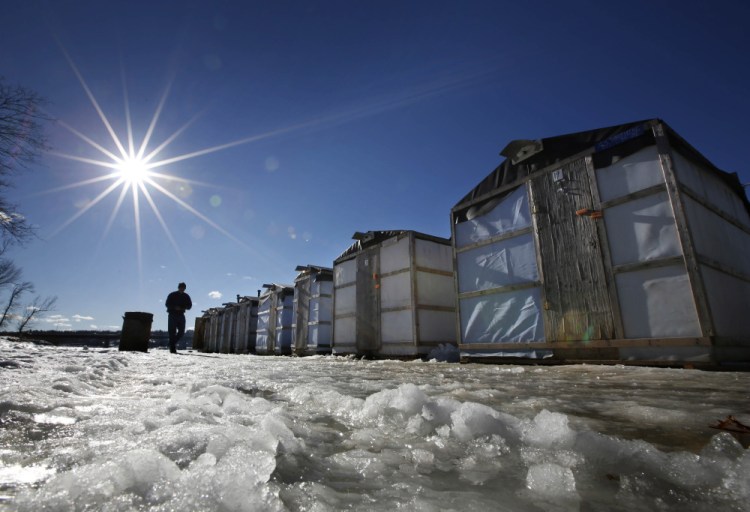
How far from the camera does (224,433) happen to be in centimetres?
110

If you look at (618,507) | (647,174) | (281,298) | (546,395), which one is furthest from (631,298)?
(281,298)

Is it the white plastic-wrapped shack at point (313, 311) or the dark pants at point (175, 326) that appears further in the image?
the white plastic-wrapped shack at point (313, 311)

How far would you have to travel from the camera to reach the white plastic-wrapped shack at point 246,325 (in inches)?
887

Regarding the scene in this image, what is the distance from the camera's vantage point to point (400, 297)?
32.4 feet

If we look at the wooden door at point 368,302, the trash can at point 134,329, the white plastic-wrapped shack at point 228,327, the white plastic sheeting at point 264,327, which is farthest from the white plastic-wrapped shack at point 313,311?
the white plastic-wrapped shack at point 228,327

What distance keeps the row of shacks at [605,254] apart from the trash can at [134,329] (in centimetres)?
936

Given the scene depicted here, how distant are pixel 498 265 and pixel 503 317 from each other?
0.98 m

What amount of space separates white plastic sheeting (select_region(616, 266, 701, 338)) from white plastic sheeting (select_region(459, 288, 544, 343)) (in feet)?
4.19

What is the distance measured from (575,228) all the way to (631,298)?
4.32 ft

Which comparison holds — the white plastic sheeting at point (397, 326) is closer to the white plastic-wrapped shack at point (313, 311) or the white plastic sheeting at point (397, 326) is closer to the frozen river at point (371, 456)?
the white plastic-wrapped shack at point (313, 311)

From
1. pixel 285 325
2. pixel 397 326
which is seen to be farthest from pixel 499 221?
pixel 285 325

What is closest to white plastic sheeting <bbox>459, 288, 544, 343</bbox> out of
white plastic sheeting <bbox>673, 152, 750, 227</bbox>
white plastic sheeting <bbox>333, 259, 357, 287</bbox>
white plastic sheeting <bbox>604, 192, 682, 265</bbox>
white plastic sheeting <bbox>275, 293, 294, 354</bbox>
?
white plastic sheeting <bbox>604, 192, 682, 265</bbox>

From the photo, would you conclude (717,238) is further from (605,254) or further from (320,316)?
(320,316)

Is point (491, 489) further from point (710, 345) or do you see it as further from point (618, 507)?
point (710, 345)
